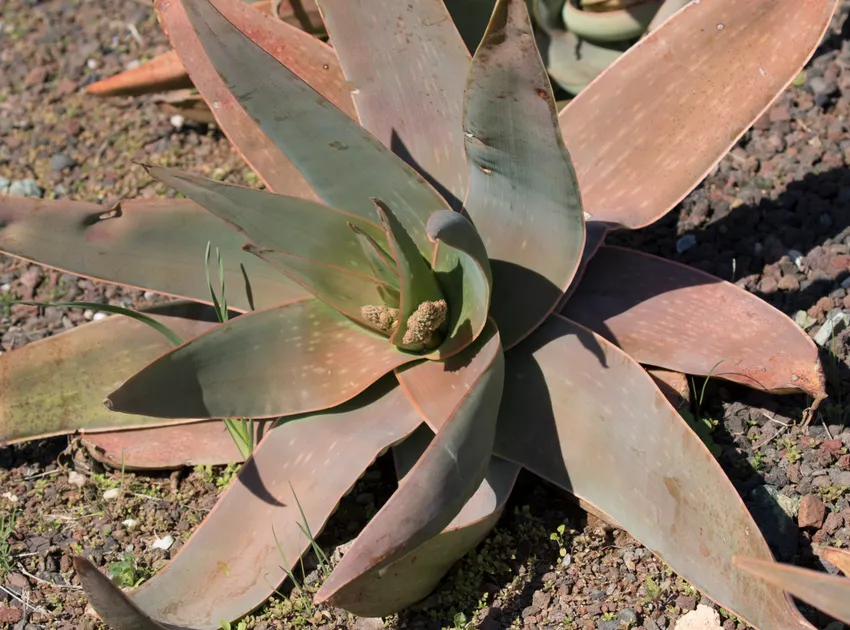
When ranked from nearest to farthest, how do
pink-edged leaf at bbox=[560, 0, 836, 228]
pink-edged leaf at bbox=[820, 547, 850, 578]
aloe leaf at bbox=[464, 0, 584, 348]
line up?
1. pink-edged leaf at bbox=[820, 547, 850, 578]
2. aloe leaf at bbox=[464, 0, 584, 348]
3. pink-edged leaf at bbox=[560, 0, 836, 228]

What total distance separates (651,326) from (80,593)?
1184 millimetres

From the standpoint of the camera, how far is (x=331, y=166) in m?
1.66

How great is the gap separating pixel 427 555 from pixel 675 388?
21.7 inches

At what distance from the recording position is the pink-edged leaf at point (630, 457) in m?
1.40

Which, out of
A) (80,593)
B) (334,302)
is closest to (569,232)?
(334,302)

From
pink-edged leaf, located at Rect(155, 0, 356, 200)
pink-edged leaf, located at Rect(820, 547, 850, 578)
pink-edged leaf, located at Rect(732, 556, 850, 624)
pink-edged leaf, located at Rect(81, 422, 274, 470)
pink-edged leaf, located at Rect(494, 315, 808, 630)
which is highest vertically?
pink-edged leaf, located at Rect(155, 0, 356, 200)

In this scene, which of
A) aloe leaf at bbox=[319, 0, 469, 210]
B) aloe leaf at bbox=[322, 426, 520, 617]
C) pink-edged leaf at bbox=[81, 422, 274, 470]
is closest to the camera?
aloe leaf at bbox=[322, 426, 520, 617]

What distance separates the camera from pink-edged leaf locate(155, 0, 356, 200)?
1.94 metres

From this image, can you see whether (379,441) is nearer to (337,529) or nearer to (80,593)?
(337,529)

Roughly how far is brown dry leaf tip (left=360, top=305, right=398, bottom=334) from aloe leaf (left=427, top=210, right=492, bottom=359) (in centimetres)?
9

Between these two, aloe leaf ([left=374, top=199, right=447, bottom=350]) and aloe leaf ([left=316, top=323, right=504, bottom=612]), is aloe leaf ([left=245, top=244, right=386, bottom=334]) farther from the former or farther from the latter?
aloe leaf ([left=316, top=323, right=504, bottom=612])

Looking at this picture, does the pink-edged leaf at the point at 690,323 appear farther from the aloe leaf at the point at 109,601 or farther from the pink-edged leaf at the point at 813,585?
the aloe leaf at the point at 109,601

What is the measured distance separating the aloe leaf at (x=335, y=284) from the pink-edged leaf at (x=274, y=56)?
35 centimetres

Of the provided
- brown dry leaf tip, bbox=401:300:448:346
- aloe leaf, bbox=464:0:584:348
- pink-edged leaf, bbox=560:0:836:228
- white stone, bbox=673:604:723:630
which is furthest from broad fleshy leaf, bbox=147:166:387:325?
white stone, bbox=673:604:723:630
